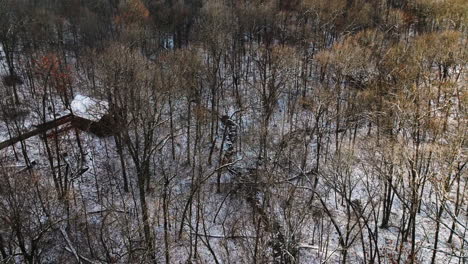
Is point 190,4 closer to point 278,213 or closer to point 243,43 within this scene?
point 243,43

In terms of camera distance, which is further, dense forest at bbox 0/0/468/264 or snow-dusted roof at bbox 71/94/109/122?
snow-dusted roof at bbox 71/94/109/122

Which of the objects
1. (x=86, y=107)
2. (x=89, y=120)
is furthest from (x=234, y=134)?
(x=86, y=107)

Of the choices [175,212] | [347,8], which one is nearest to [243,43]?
[347,8]

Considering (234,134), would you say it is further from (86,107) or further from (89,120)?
(86,107)

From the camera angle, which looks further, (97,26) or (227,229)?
(97,26)

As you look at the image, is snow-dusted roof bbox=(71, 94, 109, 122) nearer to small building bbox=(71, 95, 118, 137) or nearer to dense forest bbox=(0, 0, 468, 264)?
small building bbox=(71, 95, 118, 137)

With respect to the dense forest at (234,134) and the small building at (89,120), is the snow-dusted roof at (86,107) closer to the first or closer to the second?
the small building at (89,120)

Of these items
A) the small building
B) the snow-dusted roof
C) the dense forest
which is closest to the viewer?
the dense forest

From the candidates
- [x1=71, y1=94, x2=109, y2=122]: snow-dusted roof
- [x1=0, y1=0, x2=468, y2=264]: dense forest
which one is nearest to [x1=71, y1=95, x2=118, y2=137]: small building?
[x1=71, y1=94, x2=109, y2=122]: snow-dusted roof
